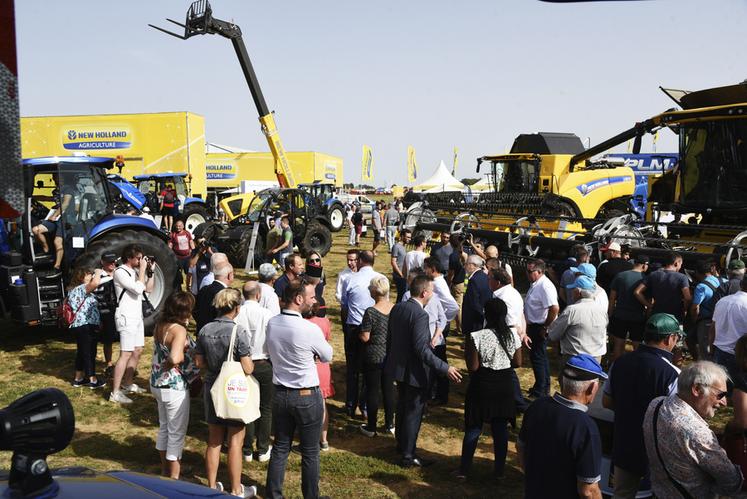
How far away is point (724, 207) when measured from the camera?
805 centimetres

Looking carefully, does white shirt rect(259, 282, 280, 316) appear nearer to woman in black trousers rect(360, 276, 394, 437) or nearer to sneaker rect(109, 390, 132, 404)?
woman in black trousers rect(360, 276, 394, 437)

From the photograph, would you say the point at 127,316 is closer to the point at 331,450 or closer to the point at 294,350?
the point at 331,450

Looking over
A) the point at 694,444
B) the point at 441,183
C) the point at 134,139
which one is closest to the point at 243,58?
the point at 134,139

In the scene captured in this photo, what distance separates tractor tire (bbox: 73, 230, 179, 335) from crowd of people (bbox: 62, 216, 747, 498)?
1.21 feet

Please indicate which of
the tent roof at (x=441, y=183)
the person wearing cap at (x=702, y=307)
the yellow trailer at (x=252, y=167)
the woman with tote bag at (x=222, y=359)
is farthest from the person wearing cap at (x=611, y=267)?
the tent roof at (x=441, y=183)

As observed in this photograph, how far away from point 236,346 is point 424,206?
368 inches

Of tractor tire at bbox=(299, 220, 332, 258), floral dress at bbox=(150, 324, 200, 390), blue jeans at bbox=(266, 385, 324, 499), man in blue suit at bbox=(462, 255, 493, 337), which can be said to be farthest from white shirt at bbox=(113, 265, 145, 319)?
tractor tire at bbox=(299, 220, 332, 258)

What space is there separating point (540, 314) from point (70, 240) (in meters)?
5.43

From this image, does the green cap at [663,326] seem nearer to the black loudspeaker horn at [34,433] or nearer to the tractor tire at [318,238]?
the black loudspeaker horn at [34,433]

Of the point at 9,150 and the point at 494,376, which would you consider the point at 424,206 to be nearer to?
the point at 494,376

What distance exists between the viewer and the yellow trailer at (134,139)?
2186cm

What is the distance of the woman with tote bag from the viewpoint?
155 inches

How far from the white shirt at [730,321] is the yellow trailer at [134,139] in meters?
19.3

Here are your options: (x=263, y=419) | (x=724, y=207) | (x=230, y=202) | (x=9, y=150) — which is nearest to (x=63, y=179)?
(x=263, y=419)
